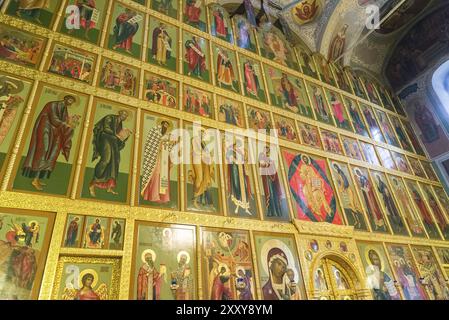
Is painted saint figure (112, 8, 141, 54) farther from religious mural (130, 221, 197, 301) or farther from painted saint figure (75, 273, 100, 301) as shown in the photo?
painted saint figure (75, 273, 100, 301)

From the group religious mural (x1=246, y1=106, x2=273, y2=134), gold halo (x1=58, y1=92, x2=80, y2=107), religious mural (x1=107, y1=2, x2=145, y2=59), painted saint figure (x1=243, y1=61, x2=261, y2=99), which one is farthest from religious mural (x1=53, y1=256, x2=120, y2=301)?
painted saint figure (x1=243, y1=61, x2=261, y2=99)

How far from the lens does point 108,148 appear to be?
5.86m

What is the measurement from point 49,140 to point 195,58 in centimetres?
486

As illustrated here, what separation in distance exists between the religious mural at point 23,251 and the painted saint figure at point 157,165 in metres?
1.77

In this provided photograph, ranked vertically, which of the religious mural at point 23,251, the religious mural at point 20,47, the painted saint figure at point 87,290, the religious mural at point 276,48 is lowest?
the painted saint figure at point 87,290

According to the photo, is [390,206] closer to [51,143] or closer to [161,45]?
[161,45]

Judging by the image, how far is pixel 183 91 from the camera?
7.75 m

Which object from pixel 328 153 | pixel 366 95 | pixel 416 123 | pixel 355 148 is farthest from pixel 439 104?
pixel 328 153

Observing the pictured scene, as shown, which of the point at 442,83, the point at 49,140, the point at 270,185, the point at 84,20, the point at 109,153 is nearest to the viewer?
the point at 49,140

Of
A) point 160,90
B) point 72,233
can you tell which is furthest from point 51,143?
point 160,90

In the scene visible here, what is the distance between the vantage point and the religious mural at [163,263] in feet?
16.3

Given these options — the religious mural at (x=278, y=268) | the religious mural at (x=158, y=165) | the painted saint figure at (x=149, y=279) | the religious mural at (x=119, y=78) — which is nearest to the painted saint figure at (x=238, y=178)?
the religious mural at (x=278, y=268)

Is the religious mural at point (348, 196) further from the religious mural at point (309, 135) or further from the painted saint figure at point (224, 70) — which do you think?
the painted saint figure at point (224, 70)

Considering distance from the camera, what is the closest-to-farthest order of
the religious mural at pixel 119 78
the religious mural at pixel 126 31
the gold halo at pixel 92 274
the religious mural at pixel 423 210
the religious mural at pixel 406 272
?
the gold halo at pixel 92 274, the religious mural at pixel 119 78, the religious mural at pixel 126 31, the religious mural at pixel 406 272, the religious mural at pixel 423 210
